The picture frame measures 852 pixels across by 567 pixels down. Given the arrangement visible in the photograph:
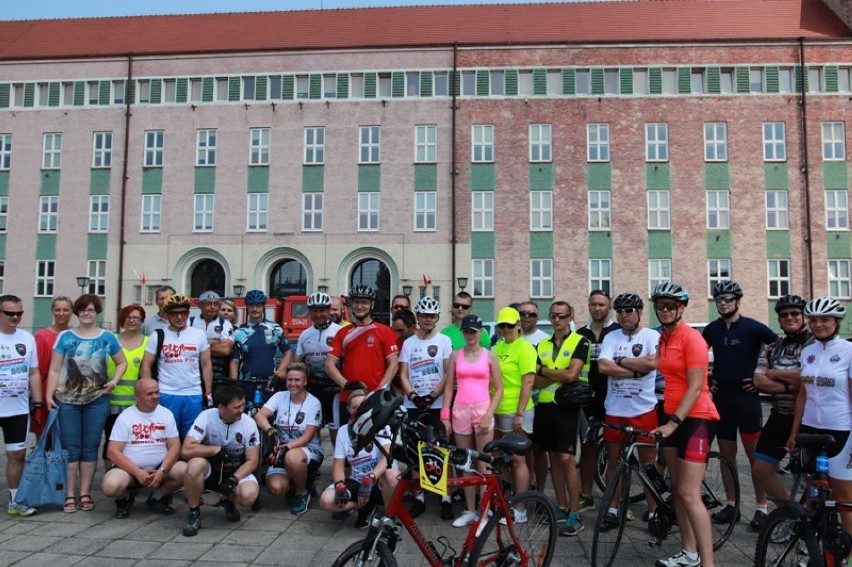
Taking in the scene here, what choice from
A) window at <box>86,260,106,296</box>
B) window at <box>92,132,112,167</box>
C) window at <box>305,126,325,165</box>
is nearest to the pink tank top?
window at <box>305,126,325,165</box>

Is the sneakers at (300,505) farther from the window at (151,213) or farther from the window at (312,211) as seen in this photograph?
the window at (151,213)

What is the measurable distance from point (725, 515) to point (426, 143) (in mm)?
27339

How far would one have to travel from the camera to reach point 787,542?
4090mm

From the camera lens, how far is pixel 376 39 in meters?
33.7

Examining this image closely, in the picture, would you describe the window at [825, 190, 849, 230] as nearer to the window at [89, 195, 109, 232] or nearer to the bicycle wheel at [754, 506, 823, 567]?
the bicycle wheel at [754, 506, 823, 567]

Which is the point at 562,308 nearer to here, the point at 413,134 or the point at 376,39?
the point at 413,134

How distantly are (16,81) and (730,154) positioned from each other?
119 ft

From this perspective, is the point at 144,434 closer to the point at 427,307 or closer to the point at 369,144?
the point at 427,307

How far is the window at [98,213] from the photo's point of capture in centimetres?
3250

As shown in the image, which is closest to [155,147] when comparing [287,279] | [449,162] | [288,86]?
[288,86]

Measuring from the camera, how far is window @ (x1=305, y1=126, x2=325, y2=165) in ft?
105

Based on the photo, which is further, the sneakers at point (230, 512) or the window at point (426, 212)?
the window at point (426, 212)

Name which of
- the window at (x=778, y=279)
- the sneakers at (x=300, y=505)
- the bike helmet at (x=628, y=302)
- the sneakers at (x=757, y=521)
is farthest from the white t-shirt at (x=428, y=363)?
the window at (x=778, y=279)

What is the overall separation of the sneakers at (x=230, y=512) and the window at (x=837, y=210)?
31830 mm
